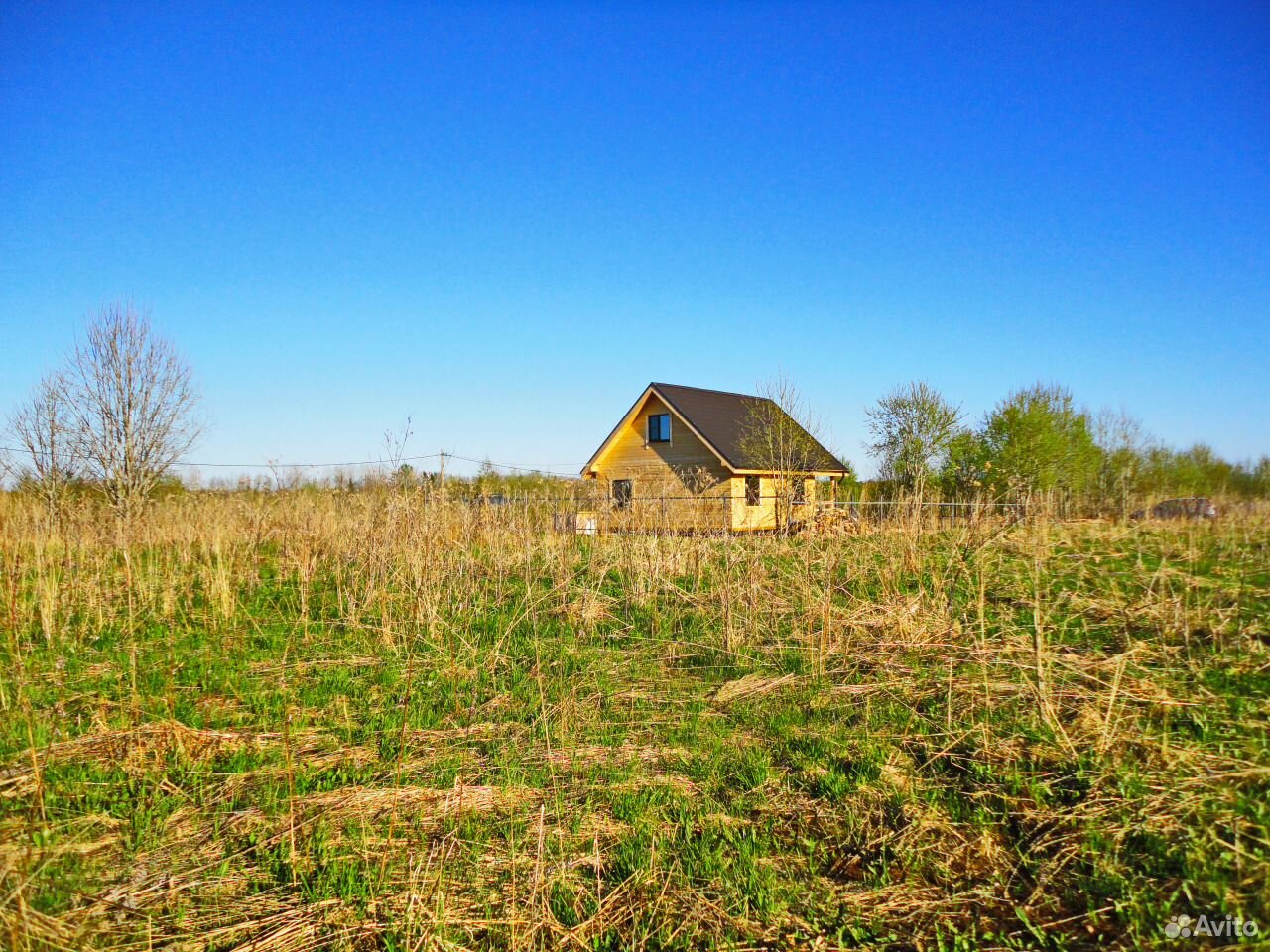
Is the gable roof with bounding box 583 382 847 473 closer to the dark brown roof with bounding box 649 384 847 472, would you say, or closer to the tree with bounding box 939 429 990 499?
the dark brown roof with bounding box 649 384 847 472

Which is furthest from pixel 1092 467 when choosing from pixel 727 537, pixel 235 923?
pixel 235 923

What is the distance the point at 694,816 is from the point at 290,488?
33.0 feet

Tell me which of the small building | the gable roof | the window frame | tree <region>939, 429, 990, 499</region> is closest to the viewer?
the small building

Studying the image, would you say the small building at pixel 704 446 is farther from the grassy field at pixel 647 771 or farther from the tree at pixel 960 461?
the grassy field at pixel 647 771

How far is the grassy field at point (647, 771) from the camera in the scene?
2.38 metres

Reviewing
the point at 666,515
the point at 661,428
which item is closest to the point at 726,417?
the point at 661,428

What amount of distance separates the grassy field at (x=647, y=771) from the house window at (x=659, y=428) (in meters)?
18.3

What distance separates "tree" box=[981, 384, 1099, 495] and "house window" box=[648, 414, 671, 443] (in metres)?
11.3

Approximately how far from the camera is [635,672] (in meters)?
5.21

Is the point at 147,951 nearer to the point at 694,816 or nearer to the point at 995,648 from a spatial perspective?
the point at 694,816

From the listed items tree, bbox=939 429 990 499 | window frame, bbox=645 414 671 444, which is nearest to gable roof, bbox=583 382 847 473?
window frame, bbox=645 414 671 444

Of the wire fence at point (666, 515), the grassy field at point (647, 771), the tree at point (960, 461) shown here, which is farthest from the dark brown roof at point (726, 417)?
the grassy field at point (647, 771)

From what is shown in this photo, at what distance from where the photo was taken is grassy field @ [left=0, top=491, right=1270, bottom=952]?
7.82ft

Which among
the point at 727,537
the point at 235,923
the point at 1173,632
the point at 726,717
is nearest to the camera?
the point at 235,923
